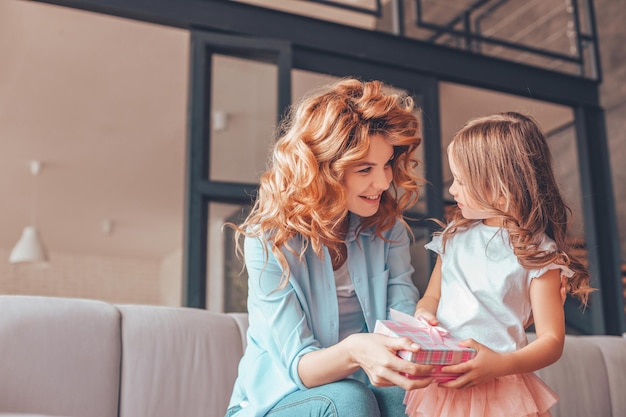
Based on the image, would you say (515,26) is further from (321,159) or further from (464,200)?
(321,159)

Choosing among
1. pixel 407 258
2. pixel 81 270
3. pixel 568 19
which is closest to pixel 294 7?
pixel 568 19

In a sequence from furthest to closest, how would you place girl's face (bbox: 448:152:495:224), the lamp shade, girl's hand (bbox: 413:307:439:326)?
the lamp shade < girl's face (bbox: 448:152:495:224) < girl's hand (bbox: 413:307:439:326)

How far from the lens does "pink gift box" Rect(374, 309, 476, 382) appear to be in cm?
118

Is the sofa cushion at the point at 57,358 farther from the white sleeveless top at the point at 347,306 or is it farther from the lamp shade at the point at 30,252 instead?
the lamp shade at the point at 30,252

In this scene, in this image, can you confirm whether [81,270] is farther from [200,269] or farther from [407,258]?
[407,258]

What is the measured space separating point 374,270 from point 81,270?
921 centimetres

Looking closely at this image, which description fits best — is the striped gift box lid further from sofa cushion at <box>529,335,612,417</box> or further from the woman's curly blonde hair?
sofa cushion at <box>529,335,612,417</box>

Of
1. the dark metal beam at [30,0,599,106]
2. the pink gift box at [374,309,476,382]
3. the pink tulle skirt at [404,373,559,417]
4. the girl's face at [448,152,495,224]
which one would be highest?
the dark metal beam at [30,0,599,106]

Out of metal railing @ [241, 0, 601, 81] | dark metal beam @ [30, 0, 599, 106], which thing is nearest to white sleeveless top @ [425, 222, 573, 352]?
dark metal beam @ [30, 0, 599, 106]

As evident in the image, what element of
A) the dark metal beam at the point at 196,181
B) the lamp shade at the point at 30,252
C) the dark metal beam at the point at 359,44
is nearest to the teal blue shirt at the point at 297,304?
the dark metal beam at the point at 196,181

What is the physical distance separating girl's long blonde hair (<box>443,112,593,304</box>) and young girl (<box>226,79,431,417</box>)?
0.13 meters

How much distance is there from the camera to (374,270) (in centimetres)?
161

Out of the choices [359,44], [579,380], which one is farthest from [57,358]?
[359,44]

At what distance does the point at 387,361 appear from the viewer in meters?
1.20
